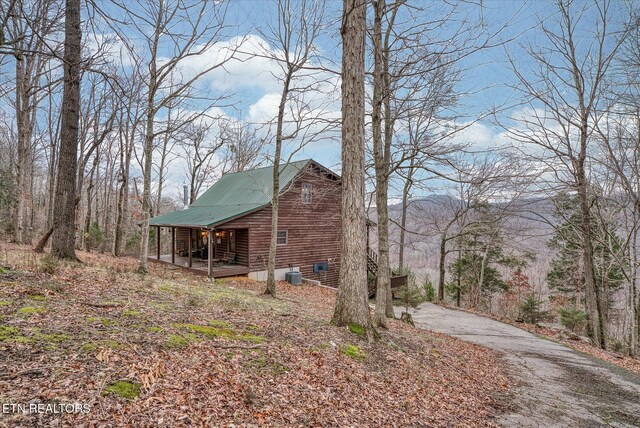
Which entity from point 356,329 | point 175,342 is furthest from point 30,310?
point 356,329

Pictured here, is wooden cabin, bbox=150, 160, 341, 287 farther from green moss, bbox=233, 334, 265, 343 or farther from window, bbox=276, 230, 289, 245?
green moss, bbox=233, 334, 265, 343

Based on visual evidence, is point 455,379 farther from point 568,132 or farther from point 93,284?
point 568,132

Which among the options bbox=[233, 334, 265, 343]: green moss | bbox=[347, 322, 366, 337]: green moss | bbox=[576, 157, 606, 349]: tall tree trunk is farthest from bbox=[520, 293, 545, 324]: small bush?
bbox=[233, 334, 265, 343]: green moss

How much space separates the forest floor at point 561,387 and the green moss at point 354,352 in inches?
80.0

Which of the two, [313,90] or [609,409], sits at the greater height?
[313,90]

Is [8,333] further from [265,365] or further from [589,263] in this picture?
[589,263]

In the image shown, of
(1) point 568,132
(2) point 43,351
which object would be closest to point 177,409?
(2) point 43,351

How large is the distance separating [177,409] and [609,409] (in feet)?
22.1

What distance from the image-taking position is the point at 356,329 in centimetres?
592

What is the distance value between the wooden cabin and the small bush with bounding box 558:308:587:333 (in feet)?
47.4

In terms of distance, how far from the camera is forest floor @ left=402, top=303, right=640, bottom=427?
4.79 metres

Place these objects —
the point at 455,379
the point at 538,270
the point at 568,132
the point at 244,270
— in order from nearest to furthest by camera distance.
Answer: the point at 455,379 < the point at 568,132 < the point at 244,270 < the point at 538,270

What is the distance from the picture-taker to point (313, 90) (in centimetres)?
1109

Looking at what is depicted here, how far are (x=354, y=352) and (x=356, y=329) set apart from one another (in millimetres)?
770
